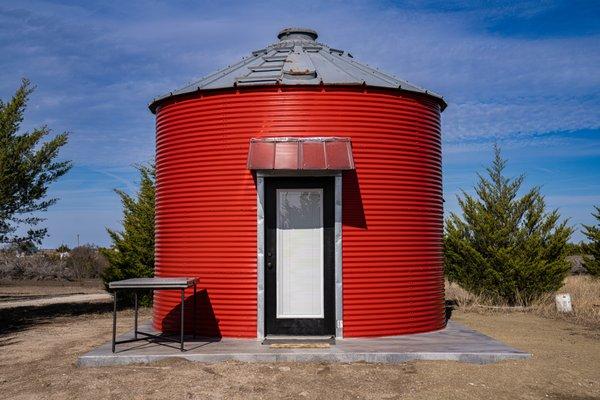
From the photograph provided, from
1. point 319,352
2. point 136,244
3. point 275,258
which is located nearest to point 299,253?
point 275,258

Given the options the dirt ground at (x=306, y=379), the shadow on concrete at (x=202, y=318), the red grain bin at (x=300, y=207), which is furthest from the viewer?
the shadow on concrete at (x=202, y=318)

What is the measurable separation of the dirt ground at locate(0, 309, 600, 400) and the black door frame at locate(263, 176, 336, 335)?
1.36 m

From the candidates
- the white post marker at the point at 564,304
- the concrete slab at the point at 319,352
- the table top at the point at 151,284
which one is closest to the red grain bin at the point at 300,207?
the concrete slab at the point at 319,352

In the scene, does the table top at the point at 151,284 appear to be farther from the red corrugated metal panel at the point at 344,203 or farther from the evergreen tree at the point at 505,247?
the evergreen tree at the point at 505,247

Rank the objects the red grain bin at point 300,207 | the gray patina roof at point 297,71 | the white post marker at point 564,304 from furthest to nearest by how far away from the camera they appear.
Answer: the white post marker at point 564,304 → the gray patina roof at point 297,71 → the red grain bin at point 300,207

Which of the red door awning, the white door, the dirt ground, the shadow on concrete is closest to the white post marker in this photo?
the dirt ground

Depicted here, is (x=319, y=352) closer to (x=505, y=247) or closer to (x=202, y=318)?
(x=202, y=318)

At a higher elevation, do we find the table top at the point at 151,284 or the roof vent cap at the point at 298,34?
the roof vent cap at the point at 298,34

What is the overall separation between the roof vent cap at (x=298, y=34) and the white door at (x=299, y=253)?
4083mm

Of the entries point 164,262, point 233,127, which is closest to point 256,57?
point 233,127

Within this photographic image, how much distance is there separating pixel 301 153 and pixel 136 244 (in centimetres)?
805

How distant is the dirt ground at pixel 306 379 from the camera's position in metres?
6.25

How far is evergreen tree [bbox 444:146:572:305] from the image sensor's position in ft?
48.4

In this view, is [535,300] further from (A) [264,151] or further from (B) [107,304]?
(B) [107,304]
